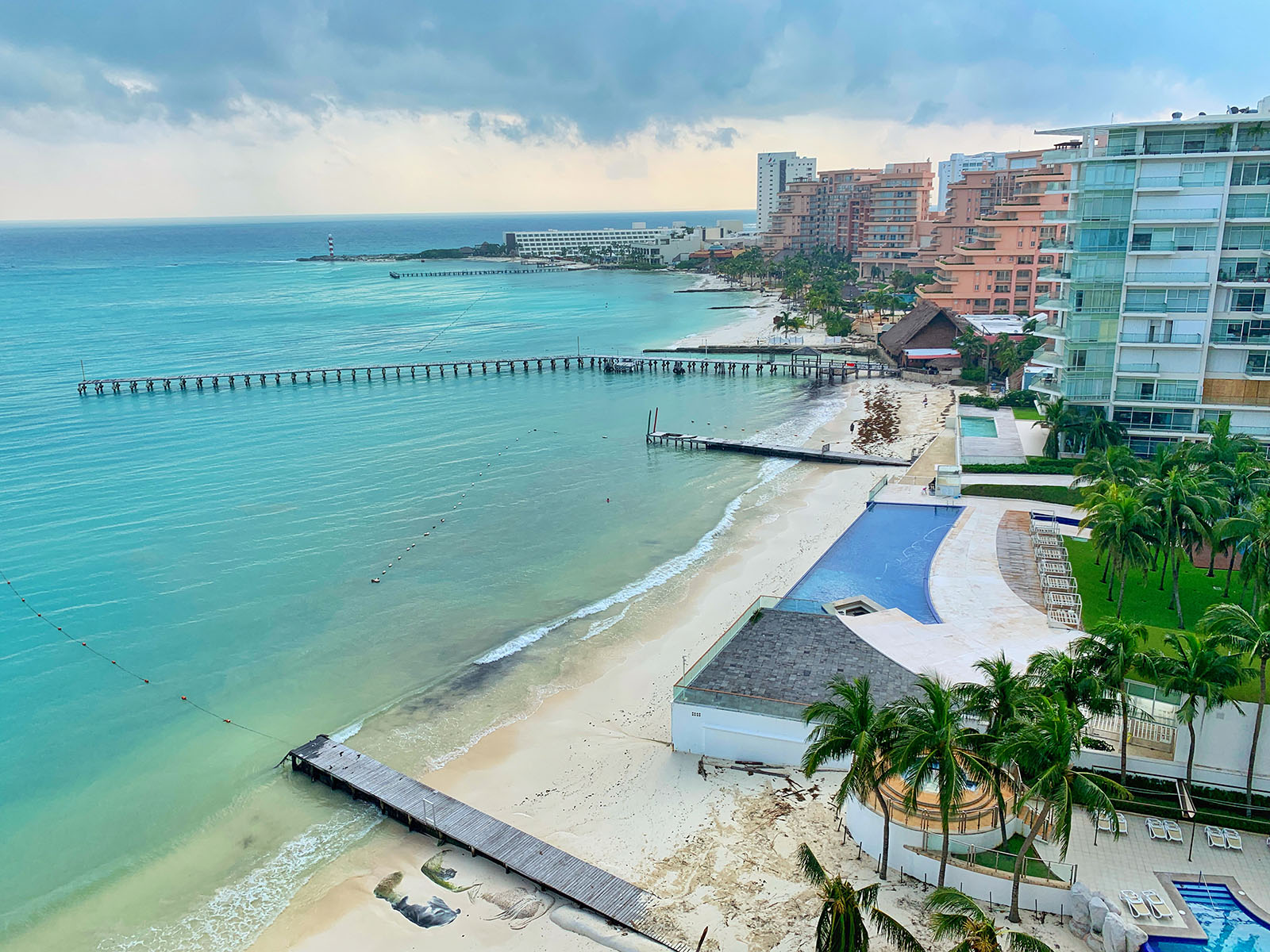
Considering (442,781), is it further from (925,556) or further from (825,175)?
(825,175)

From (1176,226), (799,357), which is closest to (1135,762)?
(1176,226)

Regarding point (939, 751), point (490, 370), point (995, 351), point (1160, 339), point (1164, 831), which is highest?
point (1160, 339)

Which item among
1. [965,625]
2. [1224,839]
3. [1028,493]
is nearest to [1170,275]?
[1028,493]

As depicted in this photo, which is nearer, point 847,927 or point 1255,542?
point 847,927

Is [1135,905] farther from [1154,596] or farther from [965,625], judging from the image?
[1154,596]

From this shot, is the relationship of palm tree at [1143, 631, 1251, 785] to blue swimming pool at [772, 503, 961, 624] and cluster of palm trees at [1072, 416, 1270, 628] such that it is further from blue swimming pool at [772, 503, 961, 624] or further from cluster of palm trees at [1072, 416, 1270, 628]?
blue swimming pool at [772, 503, 961, 624]

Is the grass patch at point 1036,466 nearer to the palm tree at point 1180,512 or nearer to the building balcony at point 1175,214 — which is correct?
the building balcony at point 1175,214
